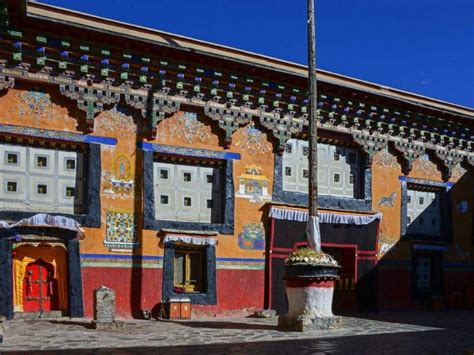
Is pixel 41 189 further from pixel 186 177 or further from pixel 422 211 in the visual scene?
pixel 422 211

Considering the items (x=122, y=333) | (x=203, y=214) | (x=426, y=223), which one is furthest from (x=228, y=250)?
(x=426, y=223)

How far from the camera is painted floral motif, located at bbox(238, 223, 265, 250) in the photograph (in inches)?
601

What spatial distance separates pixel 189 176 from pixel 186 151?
66cm

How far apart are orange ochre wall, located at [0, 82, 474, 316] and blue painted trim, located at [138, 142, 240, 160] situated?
11cm

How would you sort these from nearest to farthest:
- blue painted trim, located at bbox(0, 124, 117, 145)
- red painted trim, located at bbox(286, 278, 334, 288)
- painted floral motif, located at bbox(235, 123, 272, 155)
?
1. red painted trim, located at bbox(286, 278, 334, 288)
2. blue painted trim, located at bbox(0, 124, 117, 145)
3. painted floral motif, located at bbox(235, 123, 272, 155)

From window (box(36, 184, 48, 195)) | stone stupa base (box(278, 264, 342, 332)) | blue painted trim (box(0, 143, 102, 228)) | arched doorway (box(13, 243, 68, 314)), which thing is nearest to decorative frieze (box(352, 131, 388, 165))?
stone stupa base (box(278, 264, 342, 332))

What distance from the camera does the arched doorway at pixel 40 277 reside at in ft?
42.2

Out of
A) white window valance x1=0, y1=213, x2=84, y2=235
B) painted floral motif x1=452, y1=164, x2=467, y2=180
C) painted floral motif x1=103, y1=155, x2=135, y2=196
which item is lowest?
white window valance x1=0, y1=213, x2=84, y2=235

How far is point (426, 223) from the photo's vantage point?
749 inches

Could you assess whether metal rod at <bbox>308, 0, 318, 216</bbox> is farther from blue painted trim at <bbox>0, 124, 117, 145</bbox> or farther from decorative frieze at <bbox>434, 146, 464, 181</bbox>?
decorative frieze at <bbox>434, 146, 464, 181</bbox>

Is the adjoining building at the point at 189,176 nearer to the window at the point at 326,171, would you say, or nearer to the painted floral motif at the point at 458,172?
the window at the point at 326,171

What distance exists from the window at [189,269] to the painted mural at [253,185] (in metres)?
1.78

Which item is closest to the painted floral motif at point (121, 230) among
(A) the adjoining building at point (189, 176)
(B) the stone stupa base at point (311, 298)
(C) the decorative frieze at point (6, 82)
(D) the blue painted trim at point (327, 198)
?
(A) the adjoining building at point (189, 176)

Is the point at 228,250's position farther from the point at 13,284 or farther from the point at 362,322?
the point at 13,284
